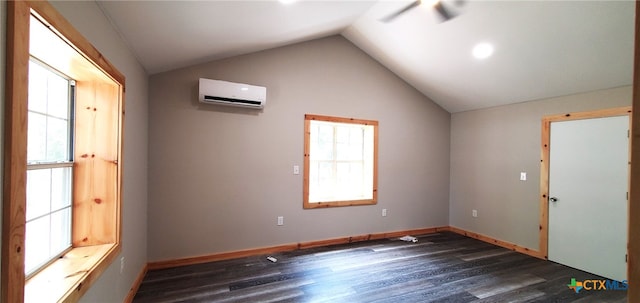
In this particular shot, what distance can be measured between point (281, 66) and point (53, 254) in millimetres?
3003

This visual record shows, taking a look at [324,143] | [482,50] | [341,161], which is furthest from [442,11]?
[341,161]

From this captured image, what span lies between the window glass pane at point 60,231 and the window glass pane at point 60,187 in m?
0.05

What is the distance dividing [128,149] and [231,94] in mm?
1326

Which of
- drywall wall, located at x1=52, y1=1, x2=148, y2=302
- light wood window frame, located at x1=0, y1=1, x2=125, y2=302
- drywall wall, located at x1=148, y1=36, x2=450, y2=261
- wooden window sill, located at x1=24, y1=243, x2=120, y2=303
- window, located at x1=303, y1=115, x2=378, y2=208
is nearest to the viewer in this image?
light wood window frame, located at x1=0, y1=1, x2=125, y2=302

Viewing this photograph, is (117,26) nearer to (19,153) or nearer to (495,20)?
(19,153)

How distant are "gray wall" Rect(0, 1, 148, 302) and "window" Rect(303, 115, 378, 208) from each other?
2049mm

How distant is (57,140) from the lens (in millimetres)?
1680

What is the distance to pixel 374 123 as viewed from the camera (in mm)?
4441

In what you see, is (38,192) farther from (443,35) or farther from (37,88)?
(443,35)

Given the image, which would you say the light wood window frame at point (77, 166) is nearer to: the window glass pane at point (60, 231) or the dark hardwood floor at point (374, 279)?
the window glass pane at point (60, 231)

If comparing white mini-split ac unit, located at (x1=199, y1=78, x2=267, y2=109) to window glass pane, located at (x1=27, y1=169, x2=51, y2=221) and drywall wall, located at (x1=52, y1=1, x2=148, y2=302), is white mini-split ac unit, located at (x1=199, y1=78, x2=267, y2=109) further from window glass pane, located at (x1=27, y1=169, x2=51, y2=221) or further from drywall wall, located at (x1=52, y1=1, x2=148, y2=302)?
window glass pane, located at (x1=27, y1=169, x2=51, y2=221)

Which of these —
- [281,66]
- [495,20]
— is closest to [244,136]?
[281,66]

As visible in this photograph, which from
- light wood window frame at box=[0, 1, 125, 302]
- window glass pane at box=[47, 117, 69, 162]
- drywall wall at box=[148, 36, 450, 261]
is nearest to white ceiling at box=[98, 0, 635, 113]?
drywall wall at box=[148, 36, 450, 261]

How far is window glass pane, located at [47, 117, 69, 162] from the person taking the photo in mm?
1596
